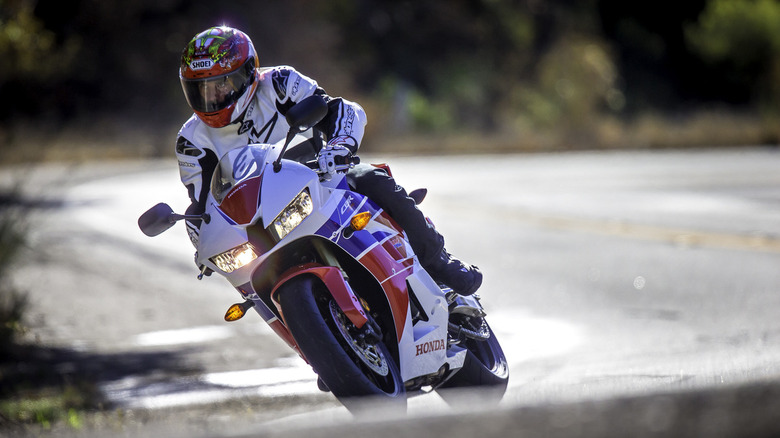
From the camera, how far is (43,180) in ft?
74.4

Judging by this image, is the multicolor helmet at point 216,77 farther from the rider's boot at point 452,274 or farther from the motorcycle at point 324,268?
the rider's boot at point 452,274

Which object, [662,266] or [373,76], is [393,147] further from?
[662,266]

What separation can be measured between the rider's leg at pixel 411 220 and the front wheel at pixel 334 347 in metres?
0.73

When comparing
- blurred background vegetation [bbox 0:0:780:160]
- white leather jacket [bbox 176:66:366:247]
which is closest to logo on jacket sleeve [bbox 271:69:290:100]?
white leather jacket [bbox 176:66:366:247]

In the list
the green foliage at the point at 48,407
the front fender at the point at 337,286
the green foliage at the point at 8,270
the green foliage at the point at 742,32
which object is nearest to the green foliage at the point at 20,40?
the green foliage at the point at 8,270

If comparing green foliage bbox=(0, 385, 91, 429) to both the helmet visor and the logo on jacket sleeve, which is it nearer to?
the helmet visor

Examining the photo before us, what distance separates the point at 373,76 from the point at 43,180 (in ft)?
96.4

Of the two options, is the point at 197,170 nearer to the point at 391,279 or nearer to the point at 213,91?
the point at 213,91

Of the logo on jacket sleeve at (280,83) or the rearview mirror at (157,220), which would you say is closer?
the rearview mirror at (157,220)

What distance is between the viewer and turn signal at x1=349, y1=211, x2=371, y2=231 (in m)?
4.76

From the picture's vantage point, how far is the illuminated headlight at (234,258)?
4.62 m

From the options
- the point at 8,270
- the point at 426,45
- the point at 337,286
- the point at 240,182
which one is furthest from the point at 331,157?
the point at 426,45

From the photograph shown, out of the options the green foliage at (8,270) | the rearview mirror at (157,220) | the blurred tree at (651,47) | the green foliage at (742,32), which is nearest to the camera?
the rearview mirror at (157,220)

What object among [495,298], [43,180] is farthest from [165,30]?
[495,298]
